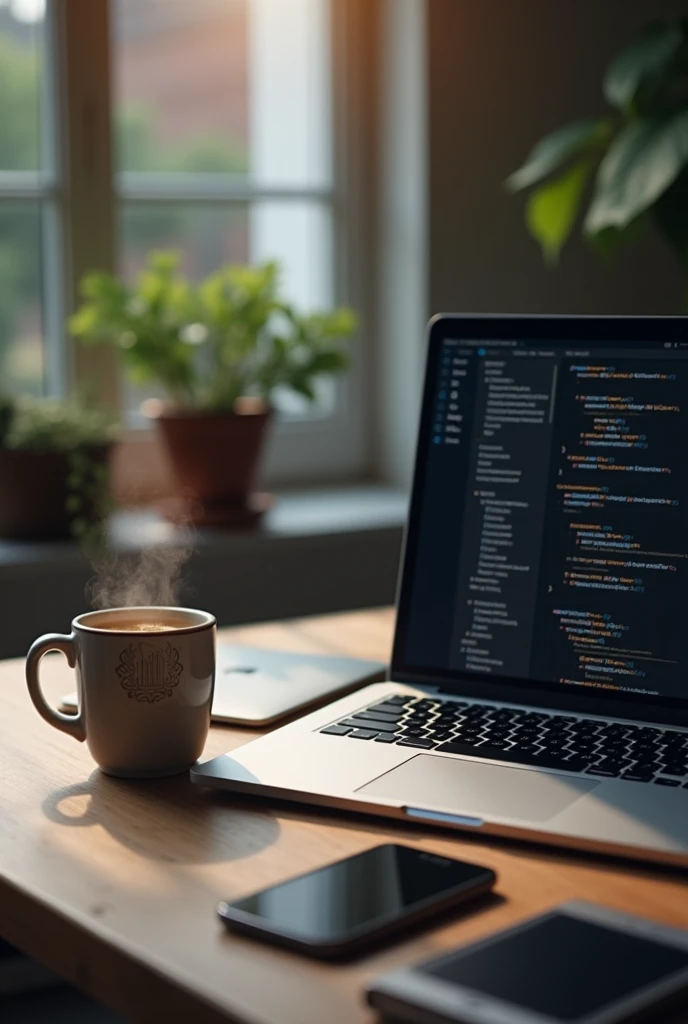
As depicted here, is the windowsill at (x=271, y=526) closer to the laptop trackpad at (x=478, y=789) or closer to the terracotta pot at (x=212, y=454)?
the terracotta pot at (x=212, y=454)

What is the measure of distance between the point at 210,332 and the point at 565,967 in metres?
1.82

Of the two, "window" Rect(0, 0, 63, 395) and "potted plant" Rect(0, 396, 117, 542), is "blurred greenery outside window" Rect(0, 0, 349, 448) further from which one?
"potted plant" Rect(0, 396, 117, 542)

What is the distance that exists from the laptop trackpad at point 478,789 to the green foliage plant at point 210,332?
1474mm

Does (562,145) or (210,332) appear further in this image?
(210,332)

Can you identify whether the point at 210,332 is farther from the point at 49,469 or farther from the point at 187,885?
the point at 187,885

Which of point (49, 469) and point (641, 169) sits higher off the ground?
point (641, 169)

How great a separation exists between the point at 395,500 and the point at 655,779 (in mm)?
1694

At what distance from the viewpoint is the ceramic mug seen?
0.89 metres

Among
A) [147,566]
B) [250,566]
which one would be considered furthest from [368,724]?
[250,566]

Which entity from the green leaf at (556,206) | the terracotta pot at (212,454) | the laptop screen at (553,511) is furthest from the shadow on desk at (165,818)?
the green leaf at (556,206)

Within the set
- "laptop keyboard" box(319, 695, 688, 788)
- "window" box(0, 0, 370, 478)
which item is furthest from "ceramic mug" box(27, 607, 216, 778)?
"window" box(0, 0, 370, 478)

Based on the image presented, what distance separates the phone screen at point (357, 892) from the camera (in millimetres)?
649

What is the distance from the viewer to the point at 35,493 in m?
2.10

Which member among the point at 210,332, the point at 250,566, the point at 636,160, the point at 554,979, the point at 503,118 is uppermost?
the point at 503,118
